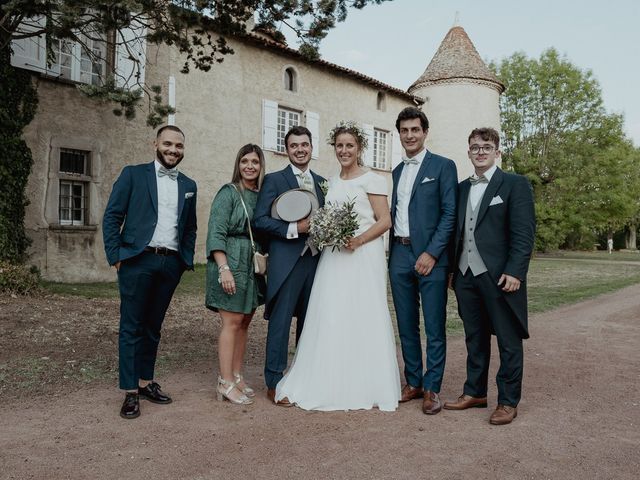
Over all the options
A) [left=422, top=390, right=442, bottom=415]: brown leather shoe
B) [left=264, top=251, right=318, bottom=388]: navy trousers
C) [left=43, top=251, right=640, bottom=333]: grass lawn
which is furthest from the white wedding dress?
[left=43, top=251, right=640, bottom=333]: grass lawn

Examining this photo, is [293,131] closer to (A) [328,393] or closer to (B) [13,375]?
(A) [328,393]

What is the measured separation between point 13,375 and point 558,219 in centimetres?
3127

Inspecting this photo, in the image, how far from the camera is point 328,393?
14.5ft

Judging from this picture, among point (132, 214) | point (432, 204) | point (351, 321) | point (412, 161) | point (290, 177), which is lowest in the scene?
point (351, 321)

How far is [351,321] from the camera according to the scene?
15.0ft

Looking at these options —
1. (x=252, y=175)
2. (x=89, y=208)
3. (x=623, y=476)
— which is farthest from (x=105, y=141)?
(x=623, y=476)

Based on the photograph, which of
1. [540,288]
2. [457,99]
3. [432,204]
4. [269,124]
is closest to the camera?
[432,204]

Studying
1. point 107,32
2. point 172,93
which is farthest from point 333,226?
point 172,93

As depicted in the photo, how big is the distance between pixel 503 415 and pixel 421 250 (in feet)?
4.61

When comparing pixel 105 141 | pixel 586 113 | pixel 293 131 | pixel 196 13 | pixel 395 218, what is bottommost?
pixel 395 218

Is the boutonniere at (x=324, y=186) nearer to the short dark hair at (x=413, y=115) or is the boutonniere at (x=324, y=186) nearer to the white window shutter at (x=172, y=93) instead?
the short dark hair at (x=413, y=115)

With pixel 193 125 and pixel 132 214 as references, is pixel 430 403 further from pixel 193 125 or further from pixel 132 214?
pixel 193 125

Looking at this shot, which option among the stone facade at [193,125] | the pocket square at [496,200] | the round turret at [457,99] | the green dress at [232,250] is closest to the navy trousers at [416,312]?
the pocket square at [496,200]

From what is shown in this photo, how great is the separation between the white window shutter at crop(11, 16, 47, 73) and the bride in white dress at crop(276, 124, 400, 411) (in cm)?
962
